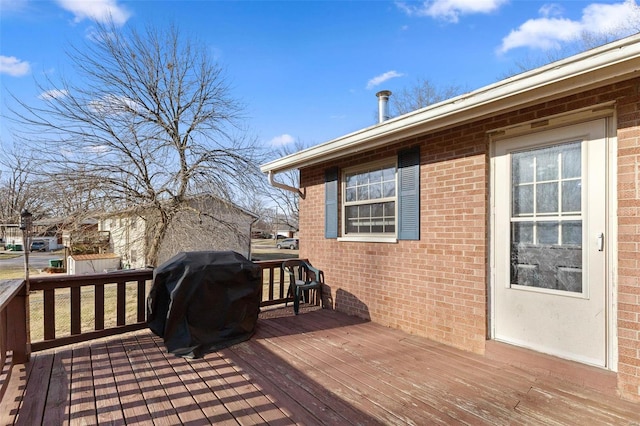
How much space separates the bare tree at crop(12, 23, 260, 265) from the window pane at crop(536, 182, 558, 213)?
297 inches

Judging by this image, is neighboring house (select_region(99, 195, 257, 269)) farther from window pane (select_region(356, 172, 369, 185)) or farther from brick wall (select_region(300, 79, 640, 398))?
brick wall (select_region(300, 79, 640, 398))

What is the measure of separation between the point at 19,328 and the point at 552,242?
4789mm

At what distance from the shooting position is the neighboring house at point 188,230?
8570mm

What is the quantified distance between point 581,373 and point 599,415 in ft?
1.45

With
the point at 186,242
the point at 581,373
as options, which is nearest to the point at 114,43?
the point at 186,242

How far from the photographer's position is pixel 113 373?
2734 mm

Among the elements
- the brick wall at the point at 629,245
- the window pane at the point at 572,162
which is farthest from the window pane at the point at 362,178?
the brick wall at the point at 629,245

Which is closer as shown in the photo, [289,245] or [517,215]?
[517,215]

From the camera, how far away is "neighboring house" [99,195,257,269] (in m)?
8.57

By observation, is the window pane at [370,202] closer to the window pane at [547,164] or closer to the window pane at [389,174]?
the window pane at [389,174]

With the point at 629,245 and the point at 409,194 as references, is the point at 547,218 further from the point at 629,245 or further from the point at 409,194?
the point at 409,194

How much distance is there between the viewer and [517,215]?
2.97 m

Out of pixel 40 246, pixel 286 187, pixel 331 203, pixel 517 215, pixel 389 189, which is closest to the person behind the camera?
pixel 517 215

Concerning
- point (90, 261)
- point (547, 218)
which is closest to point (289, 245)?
point (90, 261)
